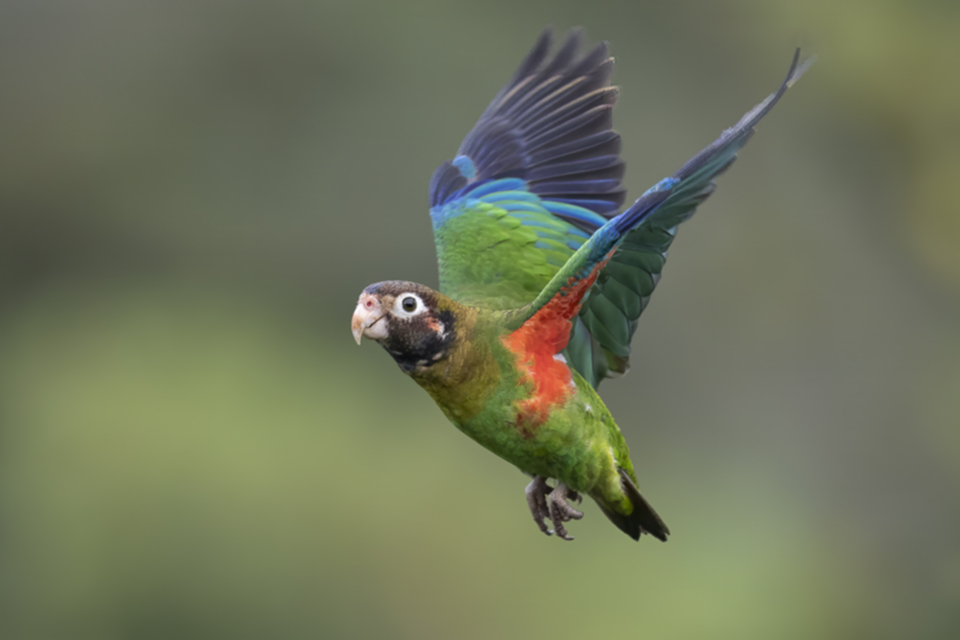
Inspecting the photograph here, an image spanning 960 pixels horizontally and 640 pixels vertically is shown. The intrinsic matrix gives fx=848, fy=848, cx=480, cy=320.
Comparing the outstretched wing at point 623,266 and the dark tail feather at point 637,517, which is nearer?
the outstretched wing at point 623,266

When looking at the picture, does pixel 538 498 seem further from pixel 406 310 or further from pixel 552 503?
pixel 406 310

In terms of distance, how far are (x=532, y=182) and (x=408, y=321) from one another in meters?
1.06

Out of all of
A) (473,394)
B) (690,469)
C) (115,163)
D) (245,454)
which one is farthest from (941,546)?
(115,163)

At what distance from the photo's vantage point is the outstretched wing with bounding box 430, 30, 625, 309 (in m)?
2.54

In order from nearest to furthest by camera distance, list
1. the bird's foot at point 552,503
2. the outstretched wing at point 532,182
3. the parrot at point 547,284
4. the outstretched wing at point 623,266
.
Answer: the outstretched wing at point 623,266 < the parrot at point 547,284 < the bird's foot at point 552,503 < the outstretched wing at point 532,182

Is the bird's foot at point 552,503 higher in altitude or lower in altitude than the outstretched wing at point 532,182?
lower

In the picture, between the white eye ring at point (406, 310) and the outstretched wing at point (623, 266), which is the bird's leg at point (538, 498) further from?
the white eye ring at point (406, 310)

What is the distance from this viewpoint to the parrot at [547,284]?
1837 millimetres

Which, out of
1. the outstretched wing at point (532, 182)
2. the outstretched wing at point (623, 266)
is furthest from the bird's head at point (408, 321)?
the outstretched wing at point (532, 182)

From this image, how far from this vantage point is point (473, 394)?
1.96 m

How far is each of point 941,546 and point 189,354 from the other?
17.0ft

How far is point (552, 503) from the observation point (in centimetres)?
225

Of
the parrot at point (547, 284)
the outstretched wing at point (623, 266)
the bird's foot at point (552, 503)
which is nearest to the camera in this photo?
the outstretched wing at point (623, 266)

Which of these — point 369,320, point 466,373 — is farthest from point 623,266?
point 369,320
